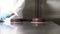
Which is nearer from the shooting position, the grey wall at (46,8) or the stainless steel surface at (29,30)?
the stainless steel surface at (29,30)

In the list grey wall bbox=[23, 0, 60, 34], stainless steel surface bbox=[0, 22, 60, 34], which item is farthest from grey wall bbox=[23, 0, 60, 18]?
stainless steel surface bbox=[0, 22, 60, 34]

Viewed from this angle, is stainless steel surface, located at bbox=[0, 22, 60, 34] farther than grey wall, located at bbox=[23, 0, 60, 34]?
No

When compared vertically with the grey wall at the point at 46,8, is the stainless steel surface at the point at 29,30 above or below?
below

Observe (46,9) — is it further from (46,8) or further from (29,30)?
(29,30)

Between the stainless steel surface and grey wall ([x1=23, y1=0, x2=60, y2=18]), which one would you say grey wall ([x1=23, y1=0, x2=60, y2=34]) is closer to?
grey wall ([x1=23, y1=0, x2=60, y2=18])

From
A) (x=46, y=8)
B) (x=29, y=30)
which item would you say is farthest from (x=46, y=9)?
(x=29, y=30)

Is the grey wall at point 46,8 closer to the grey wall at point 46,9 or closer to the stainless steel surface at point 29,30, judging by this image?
the grey wall at point 46,9

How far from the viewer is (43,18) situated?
1207mm

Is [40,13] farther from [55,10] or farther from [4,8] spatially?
[4,8]

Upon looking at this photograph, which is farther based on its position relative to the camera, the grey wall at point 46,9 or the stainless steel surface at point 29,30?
the grey wall at point 46,9

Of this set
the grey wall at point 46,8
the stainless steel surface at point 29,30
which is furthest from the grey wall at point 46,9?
the stainless steel surface at point 29,30

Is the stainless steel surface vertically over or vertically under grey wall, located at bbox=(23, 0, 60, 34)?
under

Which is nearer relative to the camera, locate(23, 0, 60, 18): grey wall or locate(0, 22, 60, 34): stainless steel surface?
locate(0, 22, 60, 34): stainless steel surface

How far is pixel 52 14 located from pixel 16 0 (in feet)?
1.14
